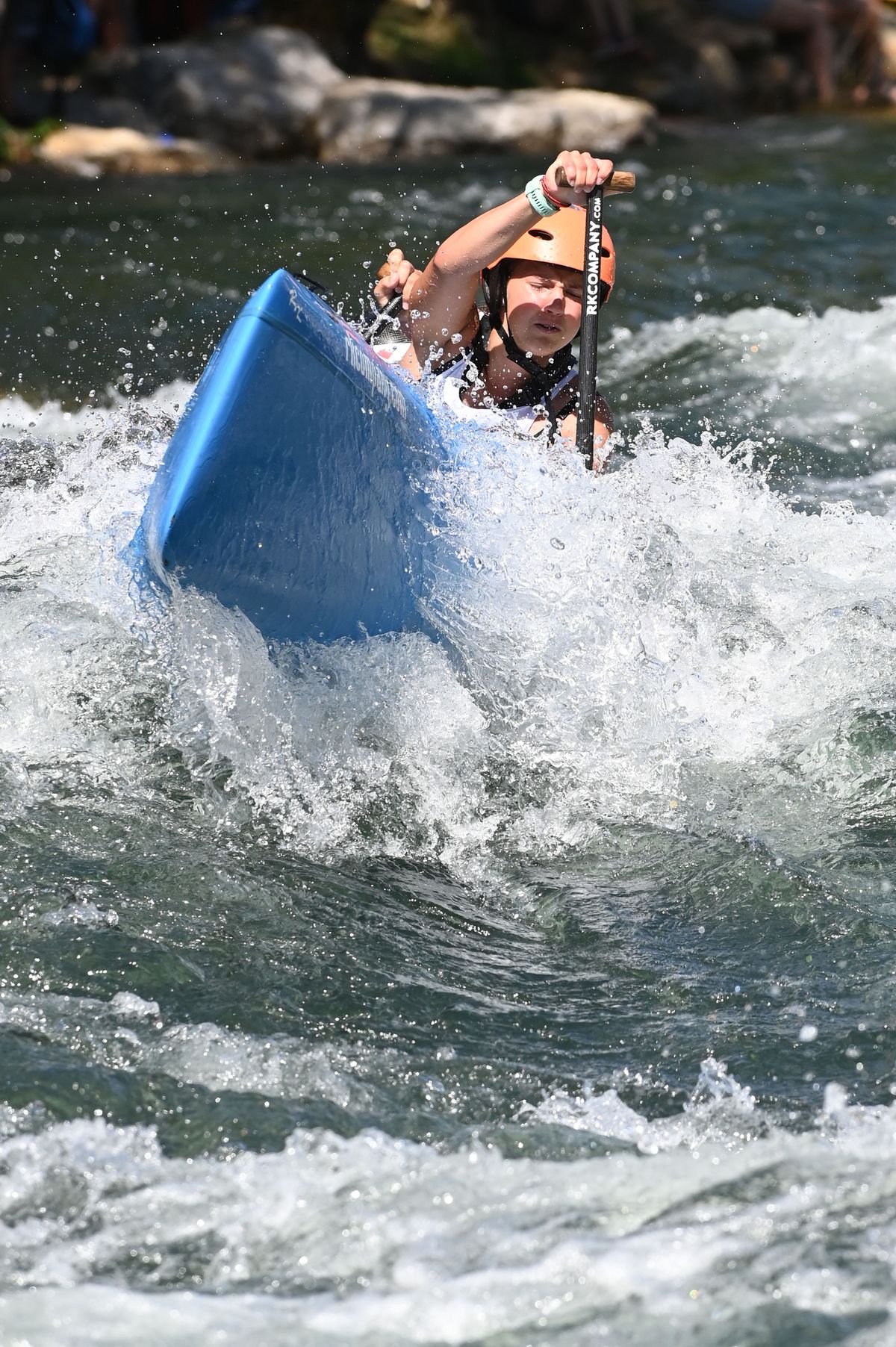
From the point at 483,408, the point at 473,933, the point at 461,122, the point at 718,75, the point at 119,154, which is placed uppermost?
the point at 718,75

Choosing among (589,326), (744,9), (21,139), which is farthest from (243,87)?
(589,326)

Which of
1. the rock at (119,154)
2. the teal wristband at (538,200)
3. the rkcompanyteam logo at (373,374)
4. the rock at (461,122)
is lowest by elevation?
the rkcompanyteam logo at (373,374)

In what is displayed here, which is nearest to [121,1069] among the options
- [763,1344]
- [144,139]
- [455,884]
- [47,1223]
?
[47,1223]

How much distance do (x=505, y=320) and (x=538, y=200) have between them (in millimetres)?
572

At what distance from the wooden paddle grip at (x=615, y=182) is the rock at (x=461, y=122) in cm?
816

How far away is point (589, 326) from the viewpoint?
407cm

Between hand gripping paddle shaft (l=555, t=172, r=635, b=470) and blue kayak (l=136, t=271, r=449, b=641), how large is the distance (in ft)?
1.78

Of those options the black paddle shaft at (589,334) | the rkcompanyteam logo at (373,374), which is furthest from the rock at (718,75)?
the rkcompanyteam logo at (373,374)

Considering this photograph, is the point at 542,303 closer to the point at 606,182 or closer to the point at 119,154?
the point at 606,182

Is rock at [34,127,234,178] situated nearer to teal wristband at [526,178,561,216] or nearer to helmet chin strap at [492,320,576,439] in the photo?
helmet chin strap at [492,320,576,439]

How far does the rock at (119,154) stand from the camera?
431 inches

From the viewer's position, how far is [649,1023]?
290cm

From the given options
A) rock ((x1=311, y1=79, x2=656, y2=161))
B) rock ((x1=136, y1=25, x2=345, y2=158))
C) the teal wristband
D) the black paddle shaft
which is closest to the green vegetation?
rock ((x1=136, y1=25, x2=345, y2=158))

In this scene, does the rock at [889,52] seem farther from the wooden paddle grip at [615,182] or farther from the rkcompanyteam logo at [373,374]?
the rkcompanyteam logo at [373,374]
